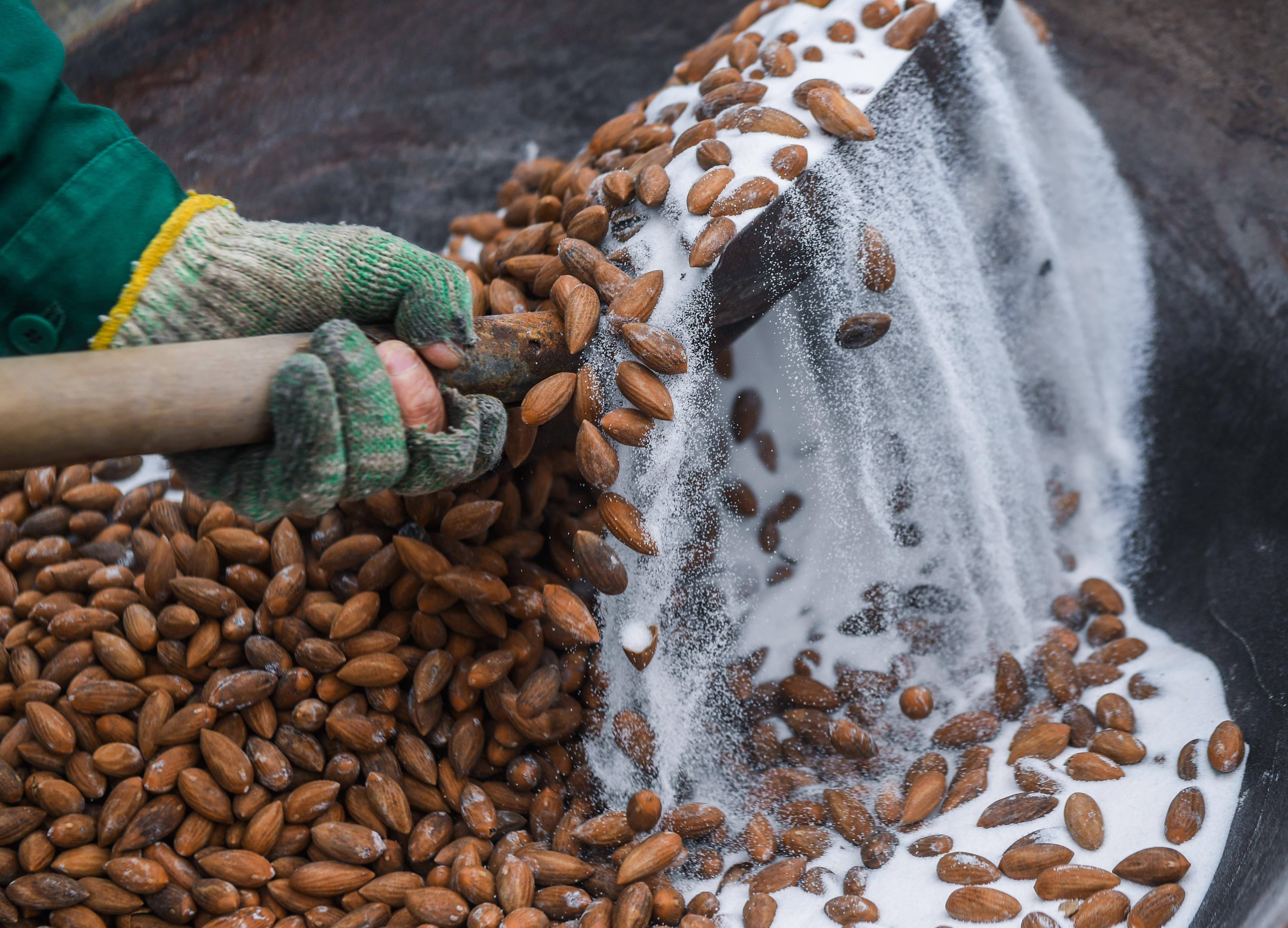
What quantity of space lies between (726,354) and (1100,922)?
84cm

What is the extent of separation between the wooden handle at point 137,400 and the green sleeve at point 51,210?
18 centimetres

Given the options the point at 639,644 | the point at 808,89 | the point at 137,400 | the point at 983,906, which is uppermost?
the point at 808,89

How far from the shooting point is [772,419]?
1.33m

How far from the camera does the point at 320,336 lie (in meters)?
0.90

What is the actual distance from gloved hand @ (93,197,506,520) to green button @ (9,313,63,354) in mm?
47

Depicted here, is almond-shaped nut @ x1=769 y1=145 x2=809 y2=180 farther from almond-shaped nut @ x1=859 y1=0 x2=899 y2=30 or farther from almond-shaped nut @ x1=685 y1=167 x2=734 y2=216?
almond-shaped nut @ x1=859 y1=0 x2=899 y2=30

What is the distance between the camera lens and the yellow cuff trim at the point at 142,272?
0.98 meters

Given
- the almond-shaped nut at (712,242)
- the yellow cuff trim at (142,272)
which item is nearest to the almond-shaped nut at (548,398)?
the almond-shaped nut at (712,242)

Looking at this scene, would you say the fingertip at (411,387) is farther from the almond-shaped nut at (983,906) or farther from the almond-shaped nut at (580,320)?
the almond-shaped nut at (983,906)

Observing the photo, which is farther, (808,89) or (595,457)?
(808,89)

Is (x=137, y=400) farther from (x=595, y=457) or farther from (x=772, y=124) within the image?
(x=772, y=124)

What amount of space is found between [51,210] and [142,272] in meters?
0.11

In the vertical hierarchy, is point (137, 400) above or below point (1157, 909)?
above

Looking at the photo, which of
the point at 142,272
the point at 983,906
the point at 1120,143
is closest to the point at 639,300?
the point at 142,272
